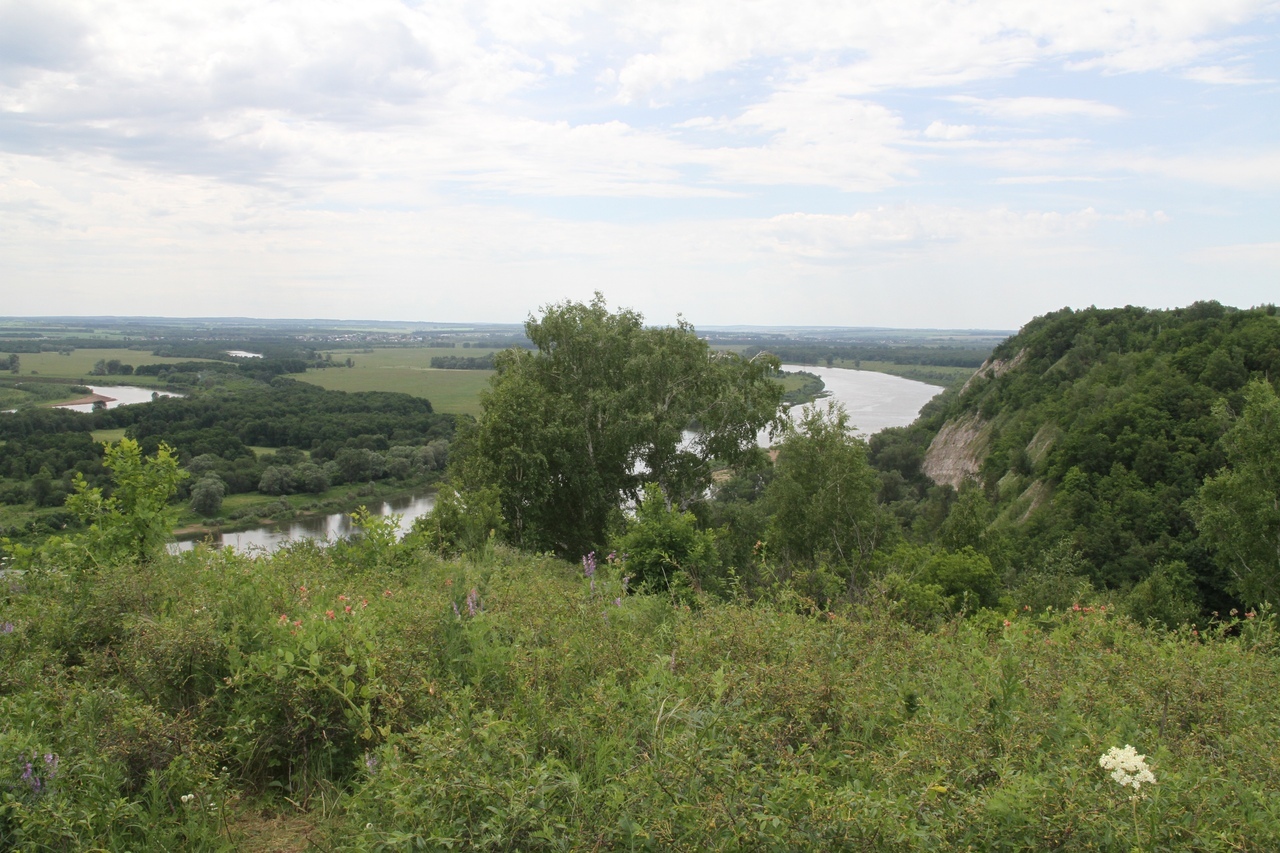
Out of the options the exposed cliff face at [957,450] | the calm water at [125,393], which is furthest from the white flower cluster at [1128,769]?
the calm water at [125,393]

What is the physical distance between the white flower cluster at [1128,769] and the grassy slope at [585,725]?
86mm

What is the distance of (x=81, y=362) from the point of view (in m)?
107

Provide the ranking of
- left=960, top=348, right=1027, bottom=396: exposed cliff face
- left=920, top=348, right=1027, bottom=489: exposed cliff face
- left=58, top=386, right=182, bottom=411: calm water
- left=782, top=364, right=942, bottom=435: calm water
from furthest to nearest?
left=782, top=364, right=942, bottom=435: calm water, left=960, top=348, right=1027, bottom=396: exposed cliff face, left=58, top=386, right=182, bottom=411: calm water, left=920, top=348, right=1027, bottom=489: exposed cliff face

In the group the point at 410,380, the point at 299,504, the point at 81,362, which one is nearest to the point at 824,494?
the point at 299,504

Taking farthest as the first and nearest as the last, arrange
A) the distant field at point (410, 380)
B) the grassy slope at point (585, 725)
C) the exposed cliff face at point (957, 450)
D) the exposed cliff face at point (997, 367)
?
the distant field at point (410, 380), the exposed cliff face at point (997, 367), the exposed cliff face at point (957, 450), the grassy slope at point (585, 725)

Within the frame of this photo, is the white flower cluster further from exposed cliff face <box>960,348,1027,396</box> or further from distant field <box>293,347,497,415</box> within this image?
exposed cliff face <box>960,348,1027,396</box>

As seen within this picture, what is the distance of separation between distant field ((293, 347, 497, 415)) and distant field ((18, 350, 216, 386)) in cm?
1914

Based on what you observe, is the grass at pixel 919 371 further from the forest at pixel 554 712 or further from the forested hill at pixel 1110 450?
the forest at pixel 554 712

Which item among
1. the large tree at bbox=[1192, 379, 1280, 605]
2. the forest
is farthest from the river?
the forest

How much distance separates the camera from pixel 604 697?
10.9 ft

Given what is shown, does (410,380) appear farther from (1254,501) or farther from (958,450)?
(1254,501)

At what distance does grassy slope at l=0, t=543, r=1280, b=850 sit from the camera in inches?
96.6

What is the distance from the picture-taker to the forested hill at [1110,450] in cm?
3344

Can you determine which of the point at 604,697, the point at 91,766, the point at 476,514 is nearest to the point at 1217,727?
the point at 604,697
